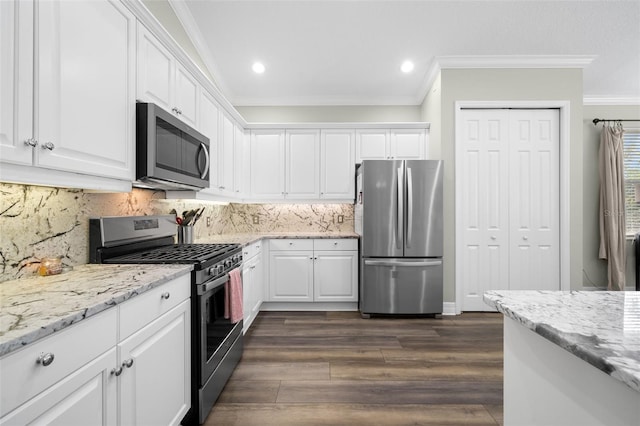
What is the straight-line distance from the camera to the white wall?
4316mm

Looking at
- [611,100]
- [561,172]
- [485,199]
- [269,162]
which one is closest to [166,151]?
[269,162]

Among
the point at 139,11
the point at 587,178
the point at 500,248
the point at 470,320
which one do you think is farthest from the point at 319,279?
the point at 587,178

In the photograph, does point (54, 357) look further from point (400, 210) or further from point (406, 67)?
point (406, 67)

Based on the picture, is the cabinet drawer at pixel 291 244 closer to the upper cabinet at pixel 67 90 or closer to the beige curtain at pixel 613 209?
the upper cabinet at pixel 67 90

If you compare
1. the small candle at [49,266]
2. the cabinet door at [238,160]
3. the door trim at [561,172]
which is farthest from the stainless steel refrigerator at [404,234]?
the small candle at [49,266]

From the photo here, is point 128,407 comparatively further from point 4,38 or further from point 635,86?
point 635,86

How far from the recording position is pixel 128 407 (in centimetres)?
118

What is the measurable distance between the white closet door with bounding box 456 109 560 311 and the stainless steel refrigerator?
38 centimetres

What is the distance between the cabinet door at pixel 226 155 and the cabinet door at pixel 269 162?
0.61 metres

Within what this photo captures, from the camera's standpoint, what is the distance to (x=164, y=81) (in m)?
2.03

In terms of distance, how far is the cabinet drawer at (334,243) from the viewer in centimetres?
385

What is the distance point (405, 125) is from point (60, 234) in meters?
3.82

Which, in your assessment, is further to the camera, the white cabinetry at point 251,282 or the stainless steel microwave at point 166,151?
the white cabinetry at point 251,282

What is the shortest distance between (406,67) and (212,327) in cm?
355
